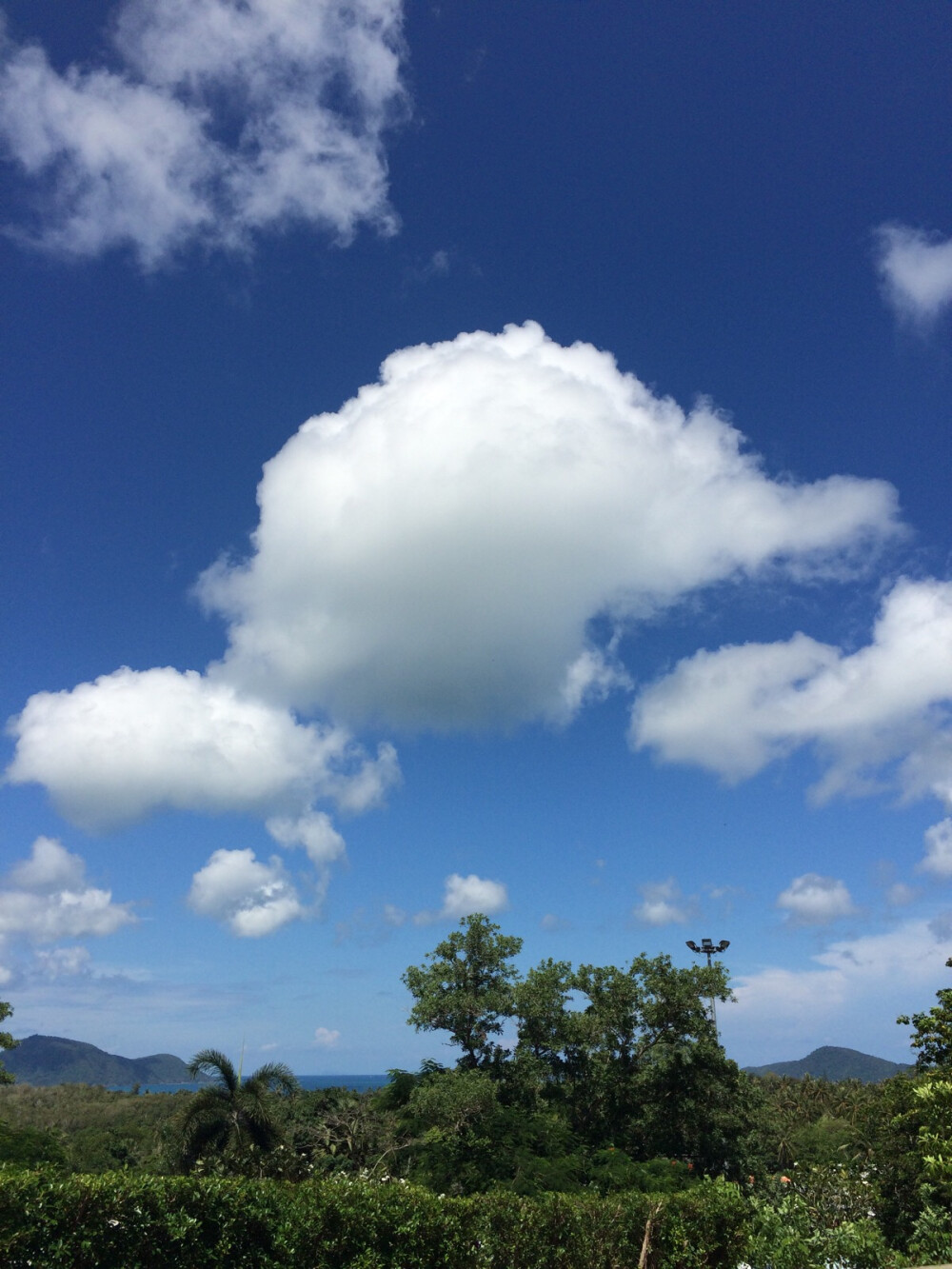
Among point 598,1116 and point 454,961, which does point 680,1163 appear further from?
point 454,961

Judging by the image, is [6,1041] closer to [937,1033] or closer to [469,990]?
[469,990]

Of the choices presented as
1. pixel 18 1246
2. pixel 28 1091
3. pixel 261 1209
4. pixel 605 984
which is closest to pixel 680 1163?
pixel 605 984

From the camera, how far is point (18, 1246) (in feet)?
31.4

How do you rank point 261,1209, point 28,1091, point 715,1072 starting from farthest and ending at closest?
point 28,1091 → point 715,1072 → point 261,1209

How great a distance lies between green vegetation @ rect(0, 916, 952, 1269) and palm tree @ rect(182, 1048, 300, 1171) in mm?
64

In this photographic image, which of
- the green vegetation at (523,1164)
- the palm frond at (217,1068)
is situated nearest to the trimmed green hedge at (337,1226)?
the green vegetation at (523,1164)

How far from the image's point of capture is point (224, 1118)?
86.4ft

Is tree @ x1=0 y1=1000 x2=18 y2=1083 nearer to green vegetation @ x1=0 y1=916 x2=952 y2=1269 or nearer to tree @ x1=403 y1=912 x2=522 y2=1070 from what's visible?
green vegetation @ x1=0 y1=916 x2=952 y2=1269

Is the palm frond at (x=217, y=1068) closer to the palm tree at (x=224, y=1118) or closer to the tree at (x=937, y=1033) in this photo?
the palm tree at (x=224, y=1118)

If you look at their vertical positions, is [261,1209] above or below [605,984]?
below

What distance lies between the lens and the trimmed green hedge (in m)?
9.94

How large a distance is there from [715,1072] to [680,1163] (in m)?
4.33

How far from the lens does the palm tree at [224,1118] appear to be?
26.0 metres

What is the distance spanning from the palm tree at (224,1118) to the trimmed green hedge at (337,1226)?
677 inches
